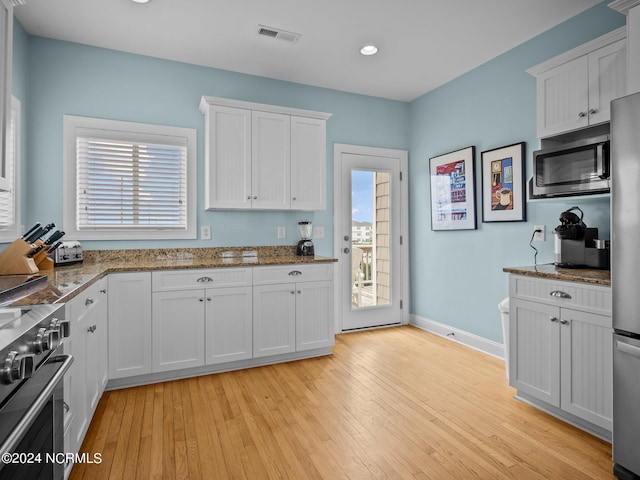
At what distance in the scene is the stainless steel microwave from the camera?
2.19m

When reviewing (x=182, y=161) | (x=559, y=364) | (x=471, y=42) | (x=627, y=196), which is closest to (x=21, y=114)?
(x=182, y=161)

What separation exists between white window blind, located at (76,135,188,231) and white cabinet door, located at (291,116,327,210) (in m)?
1.03

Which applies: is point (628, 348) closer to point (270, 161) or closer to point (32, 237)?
point (270, 161)

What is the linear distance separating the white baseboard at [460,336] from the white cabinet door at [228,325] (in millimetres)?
2139

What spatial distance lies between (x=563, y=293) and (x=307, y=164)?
7.75 ft

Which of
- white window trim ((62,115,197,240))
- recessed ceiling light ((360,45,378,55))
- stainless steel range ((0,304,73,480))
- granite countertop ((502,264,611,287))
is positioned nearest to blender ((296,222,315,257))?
white window trim ((62,115,197,240))

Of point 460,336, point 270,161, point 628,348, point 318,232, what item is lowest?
point 460,336

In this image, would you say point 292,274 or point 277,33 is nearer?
point 277,33

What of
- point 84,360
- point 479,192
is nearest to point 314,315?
point 84,360

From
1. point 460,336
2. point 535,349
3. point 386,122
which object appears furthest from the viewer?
point 386,122

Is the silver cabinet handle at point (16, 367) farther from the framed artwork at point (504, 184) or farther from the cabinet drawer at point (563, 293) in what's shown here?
the framed artwork at point (504, 184)

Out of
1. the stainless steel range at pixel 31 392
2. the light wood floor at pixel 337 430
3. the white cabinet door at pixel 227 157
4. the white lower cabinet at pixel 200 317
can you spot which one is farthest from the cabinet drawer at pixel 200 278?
the stainless steel range at pixel 31 392

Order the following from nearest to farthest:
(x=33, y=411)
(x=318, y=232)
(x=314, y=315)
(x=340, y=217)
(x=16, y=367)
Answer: (x=16, y=367), (x=33, y=411), (x=314, y=315), (x=318, y=232), (x=340, y=217)

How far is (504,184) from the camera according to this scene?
325cm
